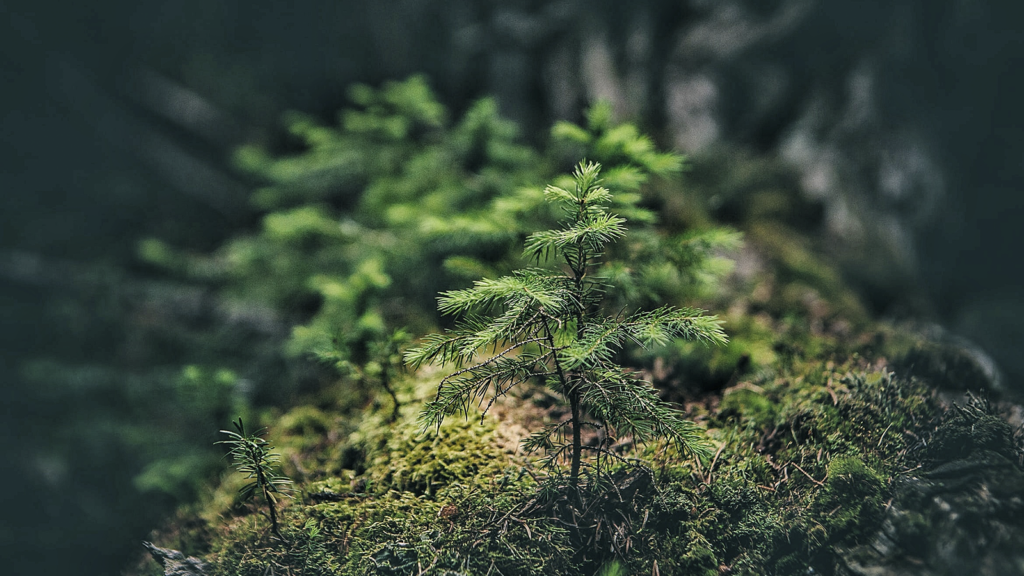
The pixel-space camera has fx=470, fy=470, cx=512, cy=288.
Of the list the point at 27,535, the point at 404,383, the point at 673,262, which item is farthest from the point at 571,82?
the point at 27,535

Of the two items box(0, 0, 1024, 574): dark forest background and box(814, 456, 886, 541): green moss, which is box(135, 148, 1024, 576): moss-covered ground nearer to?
box(814, 456, 886, 541): green moss

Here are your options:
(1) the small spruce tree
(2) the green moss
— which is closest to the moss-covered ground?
(2) the green moss

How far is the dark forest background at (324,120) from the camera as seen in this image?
497cm

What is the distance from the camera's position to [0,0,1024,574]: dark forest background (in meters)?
4.97

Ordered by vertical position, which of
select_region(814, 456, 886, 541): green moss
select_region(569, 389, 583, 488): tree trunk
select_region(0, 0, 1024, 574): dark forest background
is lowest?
select_region(814, 456, 886, 541): green moss

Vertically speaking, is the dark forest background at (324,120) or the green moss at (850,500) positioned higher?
the dark forest background at (324,120)

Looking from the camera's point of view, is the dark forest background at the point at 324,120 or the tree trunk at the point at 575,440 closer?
the tree trunk at the point at 575,440

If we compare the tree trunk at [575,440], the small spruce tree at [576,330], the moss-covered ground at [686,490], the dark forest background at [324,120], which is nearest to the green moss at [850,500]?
the moss-covered ground at [686,490]

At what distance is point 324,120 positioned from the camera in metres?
6.31

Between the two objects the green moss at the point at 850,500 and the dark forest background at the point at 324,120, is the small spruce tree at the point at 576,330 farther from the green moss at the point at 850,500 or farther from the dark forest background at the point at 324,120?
the dark forest background at the point at 324,120

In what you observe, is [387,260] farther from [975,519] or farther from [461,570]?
[975,519]

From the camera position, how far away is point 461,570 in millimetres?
2004

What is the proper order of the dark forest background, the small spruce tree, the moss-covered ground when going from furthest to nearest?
the dark forest background
the moss-covered ground
the small spruce tree

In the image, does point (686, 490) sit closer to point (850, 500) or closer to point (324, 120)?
point (850, 500)
